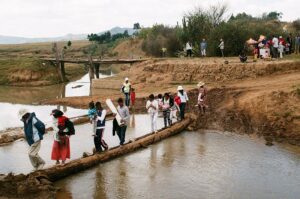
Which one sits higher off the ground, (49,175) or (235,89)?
(235,89)

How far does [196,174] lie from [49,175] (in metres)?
3.86

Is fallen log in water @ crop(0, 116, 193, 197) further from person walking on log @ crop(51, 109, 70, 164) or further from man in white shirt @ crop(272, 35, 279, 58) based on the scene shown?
man in white shirt @ crop(272, 35, 279, 58)

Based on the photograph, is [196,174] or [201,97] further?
[201,97]

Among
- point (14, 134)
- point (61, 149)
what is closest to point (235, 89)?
point (14, 134)

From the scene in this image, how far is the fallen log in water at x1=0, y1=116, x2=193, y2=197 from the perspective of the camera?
1052 centimetres

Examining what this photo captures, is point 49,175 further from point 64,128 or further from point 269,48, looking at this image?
point 269,48

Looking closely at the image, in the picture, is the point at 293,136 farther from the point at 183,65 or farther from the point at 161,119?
the point at 183,65

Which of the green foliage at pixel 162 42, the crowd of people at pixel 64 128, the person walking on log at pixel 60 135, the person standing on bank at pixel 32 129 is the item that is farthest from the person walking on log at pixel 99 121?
the green foliage at pixel 162 42

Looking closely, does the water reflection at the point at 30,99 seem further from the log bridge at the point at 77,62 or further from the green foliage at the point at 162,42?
the green foliage at the point at 162,42

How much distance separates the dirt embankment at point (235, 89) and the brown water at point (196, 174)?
1.88 metres

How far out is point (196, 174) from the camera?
1234 cm

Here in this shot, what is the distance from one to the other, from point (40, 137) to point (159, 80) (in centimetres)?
1859

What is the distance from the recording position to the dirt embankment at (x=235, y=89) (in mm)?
17344

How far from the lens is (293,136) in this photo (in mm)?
16062
